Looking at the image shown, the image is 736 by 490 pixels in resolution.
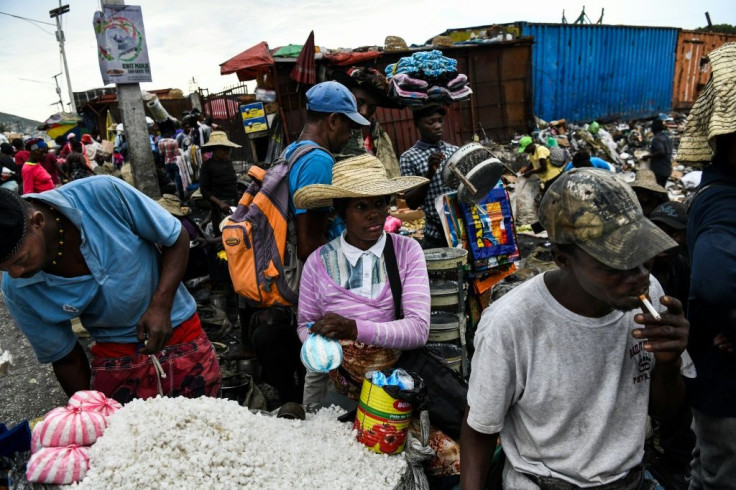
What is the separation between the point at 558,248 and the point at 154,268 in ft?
5.92

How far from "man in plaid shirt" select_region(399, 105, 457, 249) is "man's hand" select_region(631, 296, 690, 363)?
2.62 meters

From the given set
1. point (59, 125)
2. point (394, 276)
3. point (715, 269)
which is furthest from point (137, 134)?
point (59, 125)

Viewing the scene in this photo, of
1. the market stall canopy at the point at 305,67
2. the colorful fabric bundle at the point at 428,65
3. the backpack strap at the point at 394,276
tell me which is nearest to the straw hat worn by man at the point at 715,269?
the backpack strap at the point at 394,276

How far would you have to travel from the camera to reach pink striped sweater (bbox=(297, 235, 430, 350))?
91.4 inches

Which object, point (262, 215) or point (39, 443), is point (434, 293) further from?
point (39, 443)

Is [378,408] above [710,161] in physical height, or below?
below

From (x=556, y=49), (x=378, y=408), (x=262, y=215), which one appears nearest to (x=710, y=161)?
(x=378, y=408)

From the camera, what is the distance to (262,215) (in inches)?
114

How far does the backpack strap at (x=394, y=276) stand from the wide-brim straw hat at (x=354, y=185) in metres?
0.30

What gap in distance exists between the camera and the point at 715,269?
1658mm

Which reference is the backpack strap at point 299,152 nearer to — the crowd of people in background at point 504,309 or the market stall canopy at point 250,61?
the crowd of people in background at point 504,309

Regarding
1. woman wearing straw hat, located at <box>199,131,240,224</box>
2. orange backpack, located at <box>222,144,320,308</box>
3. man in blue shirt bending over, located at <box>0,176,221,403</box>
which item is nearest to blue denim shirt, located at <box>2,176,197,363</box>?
man in blue shirt bending over, located at <box>0,176,221,403</box>

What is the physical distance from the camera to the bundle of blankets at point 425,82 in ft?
13.5

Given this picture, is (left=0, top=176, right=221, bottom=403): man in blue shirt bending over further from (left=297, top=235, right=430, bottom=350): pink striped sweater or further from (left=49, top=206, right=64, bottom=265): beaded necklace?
(left=297, top=235, right=430, bottom=350): pink striped sweater
